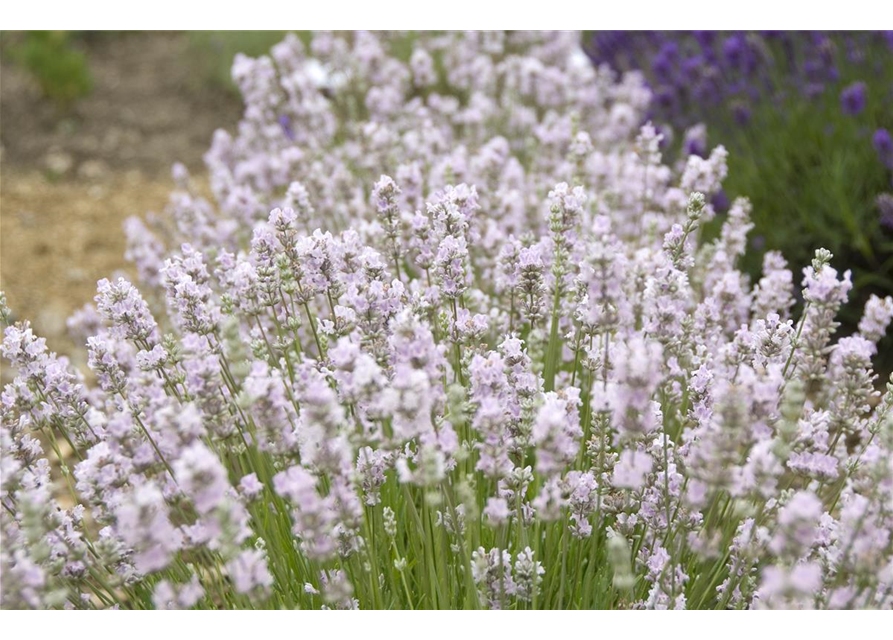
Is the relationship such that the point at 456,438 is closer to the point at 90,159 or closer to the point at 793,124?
the point at 793,124

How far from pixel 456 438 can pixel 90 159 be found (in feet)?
20.5

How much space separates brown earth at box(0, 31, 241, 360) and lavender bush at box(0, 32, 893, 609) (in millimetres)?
2885

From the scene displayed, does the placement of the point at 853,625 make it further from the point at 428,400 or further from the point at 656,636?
the point at 428,400

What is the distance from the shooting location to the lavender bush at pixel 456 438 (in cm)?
145

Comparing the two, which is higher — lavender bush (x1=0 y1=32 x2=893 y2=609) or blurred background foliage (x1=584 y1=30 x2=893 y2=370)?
blurred background foliage (x1=584 y1=30 x2=893 y2=370)

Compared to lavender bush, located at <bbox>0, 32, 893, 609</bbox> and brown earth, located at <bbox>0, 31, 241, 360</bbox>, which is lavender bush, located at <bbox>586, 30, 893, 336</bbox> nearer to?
lavender bush, located at <bbox>0, 32, 893, 609</bbox>

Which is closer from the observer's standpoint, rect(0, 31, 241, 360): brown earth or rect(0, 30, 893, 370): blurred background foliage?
rect(0, 30, 893, 370): blurred background foliage

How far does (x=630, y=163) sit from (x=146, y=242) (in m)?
2.13

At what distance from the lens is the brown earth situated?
5276mm

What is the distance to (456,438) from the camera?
1732mm

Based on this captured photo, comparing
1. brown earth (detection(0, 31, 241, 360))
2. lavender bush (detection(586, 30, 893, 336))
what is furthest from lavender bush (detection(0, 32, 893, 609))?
brown earth (detection(0, 31, 241, 360))

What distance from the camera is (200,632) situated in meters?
1.47

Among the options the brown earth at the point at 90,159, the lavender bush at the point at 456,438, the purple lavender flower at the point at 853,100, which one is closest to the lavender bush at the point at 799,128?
the purple lavender flower at the point at 853,100
